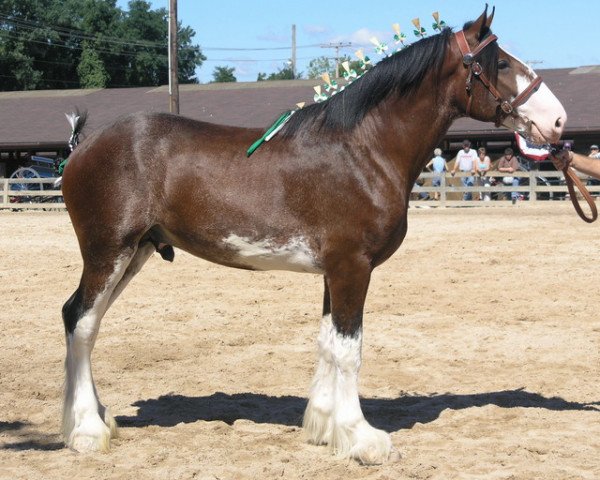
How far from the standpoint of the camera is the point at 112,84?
200ft

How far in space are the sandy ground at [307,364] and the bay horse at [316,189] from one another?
1.42ft

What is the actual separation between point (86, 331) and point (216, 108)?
30.0 meters

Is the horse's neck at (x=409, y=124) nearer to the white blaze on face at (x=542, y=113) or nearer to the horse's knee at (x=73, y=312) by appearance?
the white blaze on face at (x=542, y=113)

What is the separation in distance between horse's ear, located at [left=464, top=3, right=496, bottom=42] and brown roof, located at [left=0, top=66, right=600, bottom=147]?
22.4 m

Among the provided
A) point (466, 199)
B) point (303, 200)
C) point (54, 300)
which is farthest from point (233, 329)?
point (466, 199)

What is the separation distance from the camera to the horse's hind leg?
527 cm

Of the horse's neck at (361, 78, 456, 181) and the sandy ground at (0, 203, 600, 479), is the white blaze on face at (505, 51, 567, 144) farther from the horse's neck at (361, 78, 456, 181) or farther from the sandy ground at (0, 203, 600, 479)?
the sandy ground at (0, 203, 600, 479)

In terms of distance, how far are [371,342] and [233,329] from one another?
150 centimetres

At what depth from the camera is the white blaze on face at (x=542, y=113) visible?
198 inches

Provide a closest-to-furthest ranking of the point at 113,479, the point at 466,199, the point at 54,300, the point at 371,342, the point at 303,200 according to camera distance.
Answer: the point at 113,479
the point at 303,200
the point at 371,342
the point at 54,300
the point at 466,199

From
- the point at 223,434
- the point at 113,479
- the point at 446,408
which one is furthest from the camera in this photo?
the point at 446,408

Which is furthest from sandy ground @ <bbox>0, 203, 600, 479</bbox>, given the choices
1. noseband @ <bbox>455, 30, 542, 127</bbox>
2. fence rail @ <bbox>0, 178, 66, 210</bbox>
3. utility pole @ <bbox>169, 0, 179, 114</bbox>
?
utility pole @ <bbox>169, 0, 179, 114</bbox>

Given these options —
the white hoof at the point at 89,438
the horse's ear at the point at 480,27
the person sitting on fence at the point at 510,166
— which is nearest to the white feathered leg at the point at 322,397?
the white hoof at the point at 89,438

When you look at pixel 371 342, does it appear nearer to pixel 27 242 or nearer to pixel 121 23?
pixel 27 242
